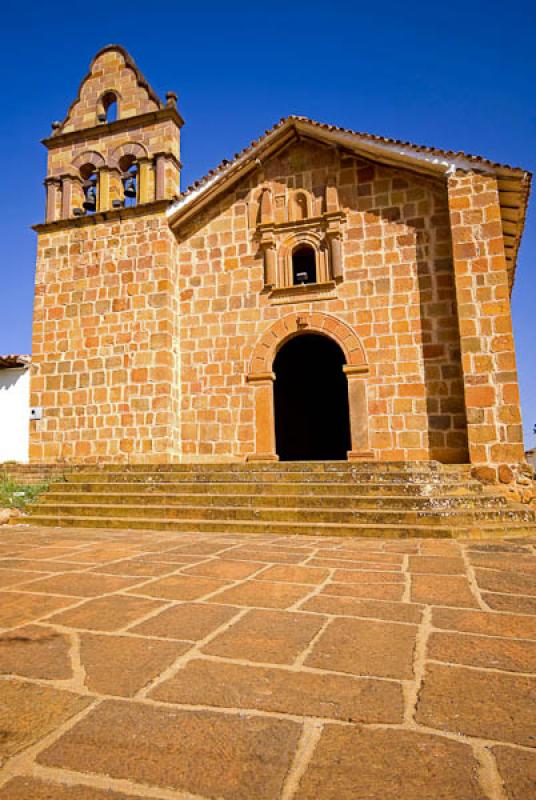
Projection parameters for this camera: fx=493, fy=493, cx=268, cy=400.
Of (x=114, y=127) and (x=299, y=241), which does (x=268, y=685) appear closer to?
Answer: (x=299, y=241)

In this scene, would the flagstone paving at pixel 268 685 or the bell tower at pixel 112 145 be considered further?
the bell tower at pixel 112 145

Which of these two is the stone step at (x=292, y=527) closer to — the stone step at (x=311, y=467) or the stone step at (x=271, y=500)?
the stone step at (x=271, y=500)

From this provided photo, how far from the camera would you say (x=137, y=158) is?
11.1 metres

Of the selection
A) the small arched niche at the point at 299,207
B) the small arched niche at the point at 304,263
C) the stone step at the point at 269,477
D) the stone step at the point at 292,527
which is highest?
the small arched niche at the point at 299,207

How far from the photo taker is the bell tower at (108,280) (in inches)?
400

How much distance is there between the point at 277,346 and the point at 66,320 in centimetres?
477

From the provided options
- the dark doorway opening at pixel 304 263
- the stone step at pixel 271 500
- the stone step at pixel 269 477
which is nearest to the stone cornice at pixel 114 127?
the dark doorway opening at pixel 304 263

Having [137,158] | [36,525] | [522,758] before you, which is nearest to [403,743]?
[522,758]

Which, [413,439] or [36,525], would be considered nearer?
[36,525]

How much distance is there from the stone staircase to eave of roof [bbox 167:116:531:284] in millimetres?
5082

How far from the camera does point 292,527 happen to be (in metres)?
6.07

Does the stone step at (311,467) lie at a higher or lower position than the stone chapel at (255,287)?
lower

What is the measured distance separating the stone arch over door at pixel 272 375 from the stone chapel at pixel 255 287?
1.6 inches

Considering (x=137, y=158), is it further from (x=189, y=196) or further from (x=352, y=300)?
(x=352, y=300)
